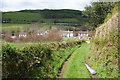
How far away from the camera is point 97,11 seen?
57.1 ft

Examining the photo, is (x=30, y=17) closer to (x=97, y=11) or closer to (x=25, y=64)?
(x=25, y=64)

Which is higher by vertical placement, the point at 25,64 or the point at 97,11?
the point at 97,11

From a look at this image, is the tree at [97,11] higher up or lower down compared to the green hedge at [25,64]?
higher up

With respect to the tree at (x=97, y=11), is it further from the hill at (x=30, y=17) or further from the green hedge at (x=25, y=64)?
the green hedge at (x=25, y=64)

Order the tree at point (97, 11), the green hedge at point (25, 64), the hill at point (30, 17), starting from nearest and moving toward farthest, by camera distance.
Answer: the green hedge at point (25, 64), the hill at point (30, 17), the tree at point (97, 11)

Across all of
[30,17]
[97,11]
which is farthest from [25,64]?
[97,11]

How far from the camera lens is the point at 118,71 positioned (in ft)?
15.9

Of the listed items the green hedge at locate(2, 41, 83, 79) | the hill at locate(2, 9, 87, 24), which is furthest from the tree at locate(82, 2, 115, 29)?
the green hedge at locate(2, 41, 83, 79)

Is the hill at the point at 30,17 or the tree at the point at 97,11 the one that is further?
the tree at the point at 97,11

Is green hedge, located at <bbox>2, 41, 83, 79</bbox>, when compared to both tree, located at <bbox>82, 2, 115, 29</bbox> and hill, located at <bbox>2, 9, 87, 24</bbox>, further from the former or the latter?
tree, located at <bbox>82, 2, 115, 29</bbox>

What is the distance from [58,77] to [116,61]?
2.80m

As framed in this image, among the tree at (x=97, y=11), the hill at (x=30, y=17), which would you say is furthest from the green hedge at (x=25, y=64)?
the tree at (x=97, y=11)

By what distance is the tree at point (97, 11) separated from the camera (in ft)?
52.3

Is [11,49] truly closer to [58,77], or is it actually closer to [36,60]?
[36,60]
